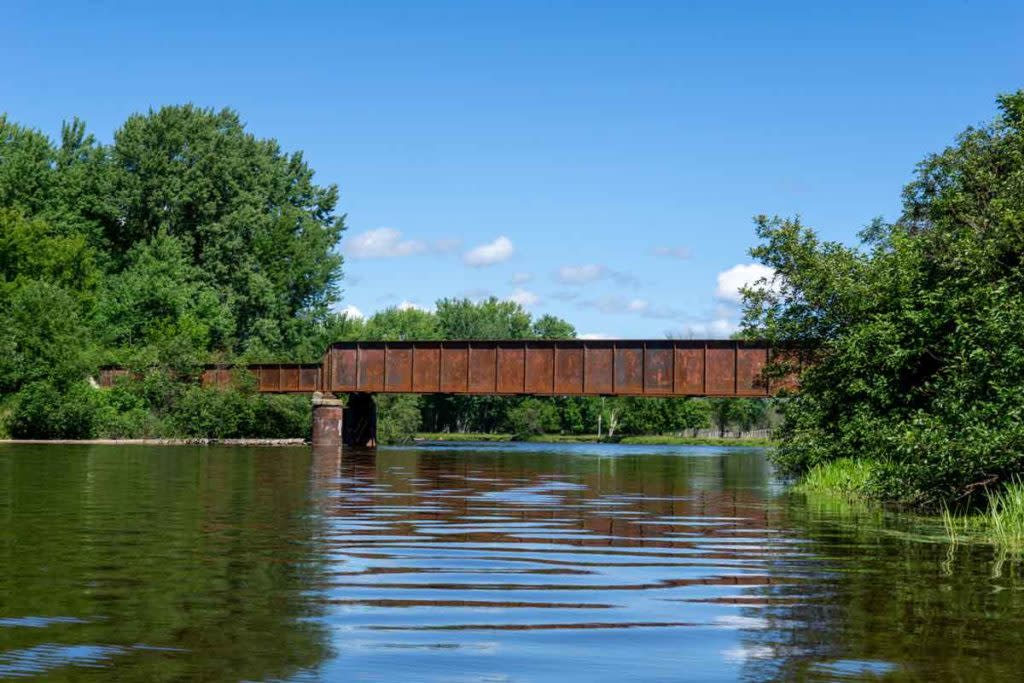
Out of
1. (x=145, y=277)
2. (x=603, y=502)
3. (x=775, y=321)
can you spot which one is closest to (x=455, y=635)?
(x=603, y=502)

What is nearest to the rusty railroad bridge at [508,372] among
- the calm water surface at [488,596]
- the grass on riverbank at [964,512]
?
the grass on riverbank at [964,512]

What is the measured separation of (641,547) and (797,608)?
5051 mm

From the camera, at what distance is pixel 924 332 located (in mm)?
27500

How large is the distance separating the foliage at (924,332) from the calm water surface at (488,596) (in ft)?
7.34

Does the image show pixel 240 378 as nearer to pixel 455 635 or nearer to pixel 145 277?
pixel 145 277

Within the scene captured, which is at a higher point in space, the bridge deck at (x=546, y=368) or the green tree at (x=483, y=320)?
the green tree at (x=483, y=320)

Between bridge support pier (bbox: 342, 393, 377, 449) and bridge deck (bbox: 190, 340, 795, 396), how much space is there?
9.38ft

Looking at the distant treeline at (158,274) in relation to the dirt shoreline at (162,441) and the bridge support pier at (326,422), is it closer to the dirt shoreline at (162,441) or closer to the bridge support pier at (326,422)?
the dirt shoreline at (162,441)

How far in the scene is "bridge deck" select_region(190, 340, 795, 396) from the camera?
62.1 m

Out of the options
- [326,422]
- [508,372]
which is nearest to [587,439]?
[326,422]

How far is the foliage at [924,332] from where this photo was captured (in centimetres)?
2119

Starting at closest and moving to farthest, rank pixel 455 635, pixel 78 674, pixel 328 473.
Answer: pixel 78 674 < pixel 455 635 < pixel 328 473

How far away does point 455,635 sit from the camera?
26.8 feet

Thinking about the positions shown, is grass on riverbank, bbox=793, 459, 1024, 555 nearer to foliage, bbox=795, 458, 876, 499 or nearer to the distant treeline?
foliage, bbox=795, 458, 876, 499
